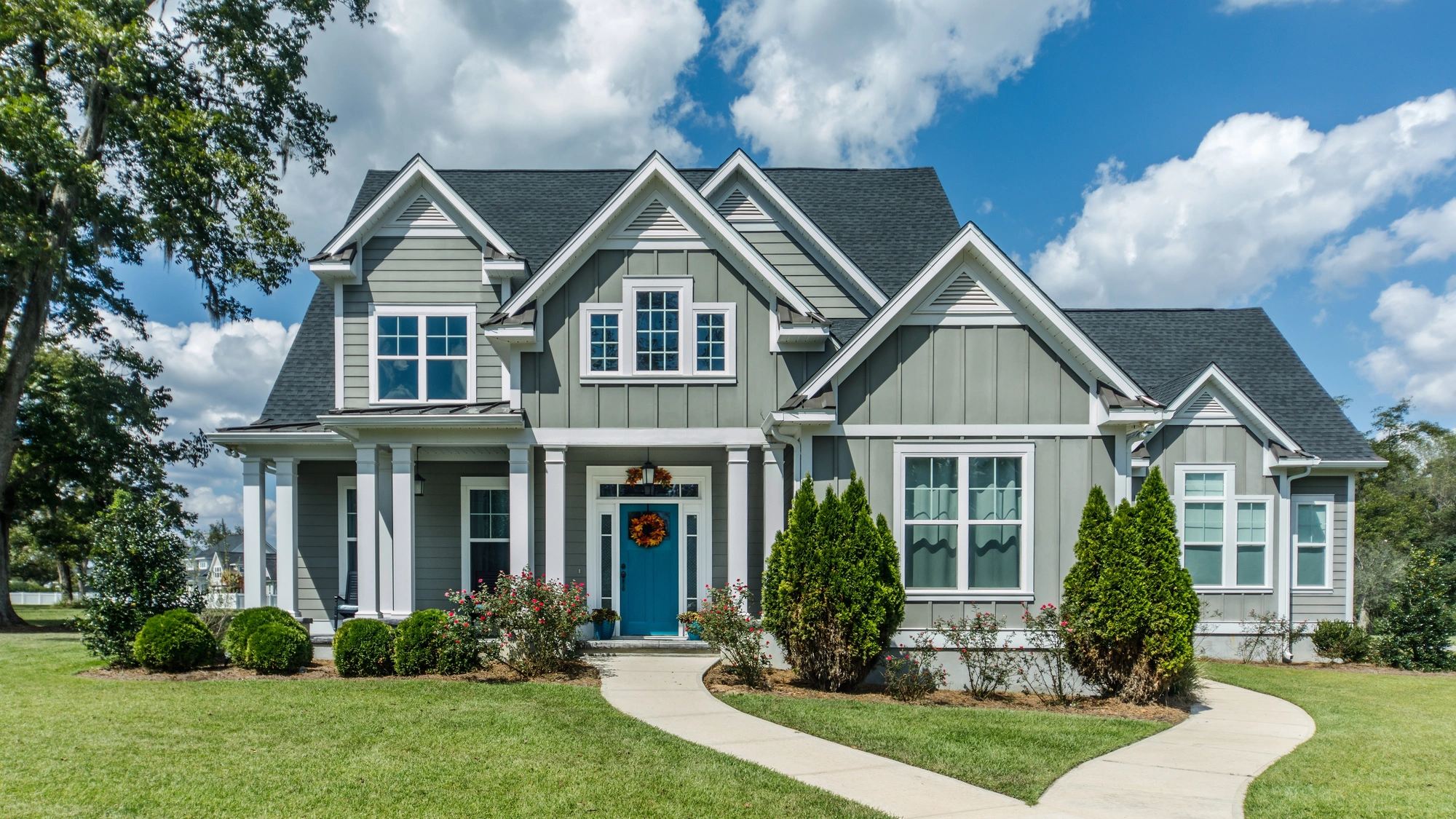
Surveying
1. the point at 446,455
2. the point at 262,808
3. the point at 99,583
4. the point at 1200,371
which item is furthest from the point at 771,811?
the point at 1200,371

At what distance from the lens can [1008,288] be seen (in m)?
10.6

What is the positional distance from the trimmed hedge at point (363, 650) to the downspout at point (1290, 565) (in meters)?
15.4

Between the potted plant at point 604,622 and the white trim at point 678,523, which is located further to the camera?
the white trim at point 678,523

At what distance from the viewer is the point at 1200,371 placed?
566 inches

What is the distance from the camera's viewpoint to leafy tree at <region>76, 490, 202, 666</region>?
10.9 meters

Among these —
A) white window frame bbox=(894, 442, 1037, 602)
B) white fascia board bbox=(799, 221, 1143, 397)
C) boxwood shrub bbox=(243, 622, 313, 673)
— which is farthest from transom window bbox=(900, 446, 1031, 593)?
boxwood shrub bbox=(243, 622, 313, 673)

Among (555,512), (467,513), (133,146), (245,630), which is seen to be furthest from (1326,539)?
(133,146)

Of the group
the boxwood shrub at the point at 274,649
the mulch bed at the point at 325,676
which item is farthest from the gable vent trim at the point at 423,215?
the mulch bed at the point at 325,676

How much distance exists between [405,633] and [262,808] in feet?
16.5

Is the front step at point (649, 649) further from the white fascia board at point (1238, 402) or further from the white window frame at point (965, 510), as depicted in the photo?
the white fascia board at point (1238, 402)

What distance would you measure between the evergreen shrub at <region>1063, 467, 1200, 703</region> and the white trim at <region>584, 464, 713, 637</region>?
5.77m

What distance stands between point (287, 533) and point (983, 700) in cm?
1111

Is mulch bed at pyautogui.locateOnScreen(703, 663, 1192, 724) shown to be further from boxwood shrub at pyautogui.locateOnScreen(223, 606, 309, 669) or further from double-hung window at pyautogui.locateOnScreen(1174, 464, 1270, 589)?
boxwood shrub at pyautogui.locateOnScreen(223, 606, 309, 669)

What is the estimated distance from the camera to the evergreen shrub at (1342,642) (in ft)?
46.8
